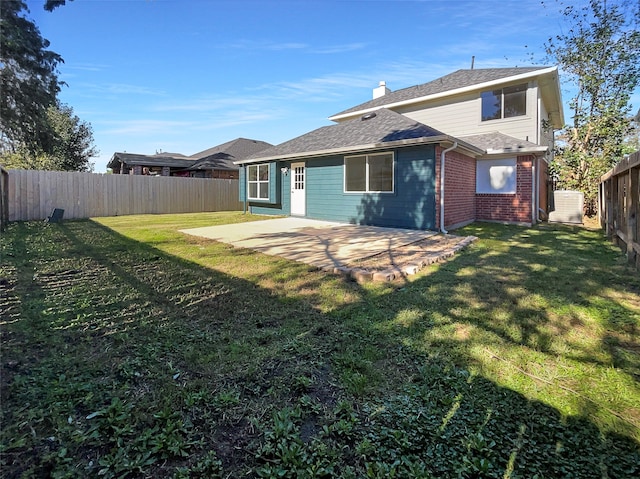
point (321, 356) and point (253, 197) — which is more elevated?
point (253, 197)

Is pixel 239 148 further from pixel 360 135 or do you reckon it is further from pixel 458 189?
pixel 458 189

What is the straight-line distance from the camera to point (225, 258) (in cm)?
606

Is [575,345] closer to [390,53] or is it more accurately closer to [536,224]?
[536,224]

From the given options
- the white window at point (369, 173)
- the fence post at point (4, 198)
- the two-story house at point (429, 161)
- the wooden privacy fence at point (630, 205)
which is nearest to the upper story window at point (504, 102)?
the two-story house at point (429, 161)

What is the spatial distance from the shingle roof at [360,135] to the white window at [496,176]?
3.27 metres

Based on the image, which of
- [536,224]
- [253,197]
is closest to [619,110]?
[536,224]

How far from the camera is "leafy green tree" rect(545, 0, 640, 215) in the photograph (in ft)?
41.9

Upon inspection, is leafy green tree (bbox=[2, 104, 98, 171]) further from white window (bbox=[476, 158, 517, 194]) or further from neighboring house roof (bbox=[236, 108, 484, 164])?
white window (bbox=[476, 158, 517, 194])

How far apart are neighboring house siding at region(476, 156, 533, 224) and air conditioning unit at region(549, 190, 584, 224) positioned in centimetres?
225

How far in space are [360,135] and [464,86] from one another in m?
5.00

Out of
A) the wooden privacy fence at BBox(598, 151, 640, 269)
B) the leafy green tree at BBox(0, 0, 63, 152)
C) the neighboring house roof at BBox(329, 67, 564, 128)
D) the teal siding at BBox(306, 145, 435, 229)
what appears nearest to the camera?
the wooden privacy fence at BBox(598, 151, 640, 269)

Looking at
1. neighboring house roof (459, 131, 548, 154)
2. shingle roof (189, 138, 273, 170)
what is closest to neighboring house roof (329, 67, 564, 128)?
neighboring house roof (459, 131, 548, 154)

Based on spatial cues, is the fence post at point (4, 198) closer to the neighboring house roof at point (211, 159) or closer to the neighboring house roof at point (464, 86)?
the neighboring house roof at point (211, 159)

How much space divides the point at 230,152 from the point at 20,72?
14136mm
